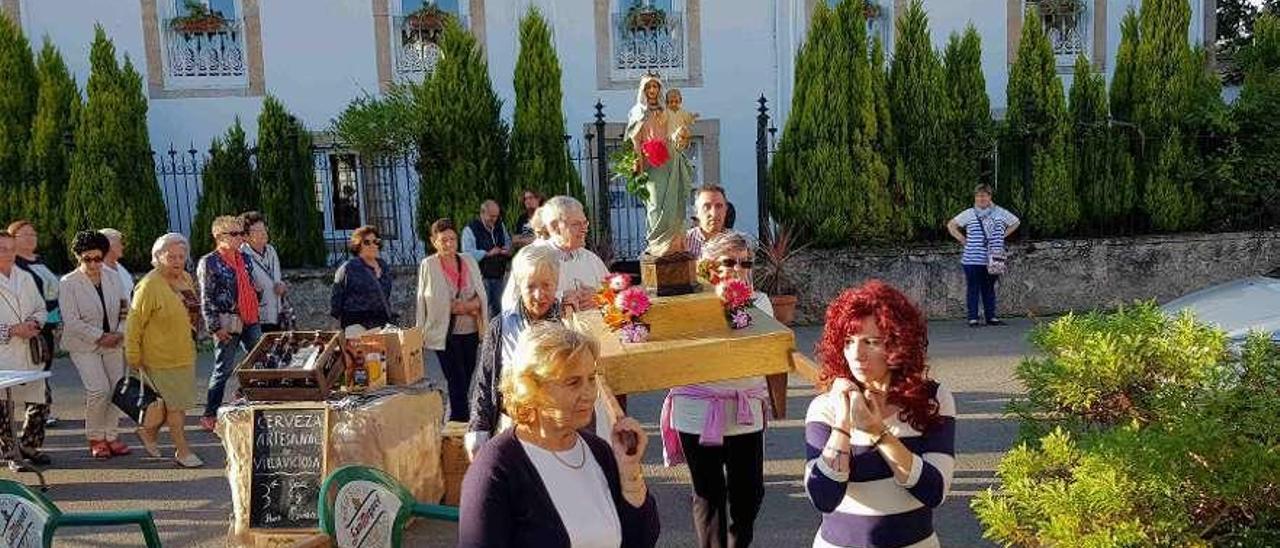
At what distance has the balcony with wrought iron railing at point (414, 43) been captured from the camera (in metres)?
13.2

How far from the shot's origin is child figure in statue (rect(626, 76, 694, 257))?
3.76 meters

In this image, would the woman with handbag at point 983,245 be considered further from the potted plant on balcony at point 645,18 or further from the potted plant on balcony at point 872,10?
the potted plant on balcony at point 645,18

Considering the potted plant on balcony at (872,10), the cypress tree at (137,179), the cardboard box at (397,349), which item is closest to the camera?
the cardboard box at (397,349)

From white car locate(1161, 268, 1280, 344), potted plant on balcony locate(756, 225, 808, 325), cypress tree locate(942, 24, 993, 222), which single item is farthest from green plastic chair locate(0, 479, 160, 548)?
cypress tree locate(942, 24, 993, 222)

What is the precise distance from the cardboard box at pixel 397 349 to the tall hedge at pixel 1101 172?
964 cm

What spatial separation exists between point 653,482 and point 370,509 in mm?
2716

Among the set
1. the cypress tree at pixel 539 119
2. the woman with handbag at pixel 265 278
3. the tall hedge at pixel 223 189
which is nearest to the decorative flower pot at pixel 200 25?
the tall hedge at pixel 223 189

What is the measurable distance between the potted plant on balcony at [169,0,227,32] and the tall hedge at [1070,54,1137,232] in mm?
12038

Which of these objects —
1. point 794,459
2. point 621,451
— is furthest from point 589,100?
point 621,451

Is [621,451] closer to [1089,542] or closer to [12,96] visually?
[1089,542]

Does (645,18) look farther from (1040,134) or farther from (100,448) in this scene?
(100,448)

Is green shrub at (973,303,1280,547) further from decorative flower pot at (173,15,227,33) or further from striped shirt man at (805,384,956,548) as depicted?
decorative flower pot at (173,15,227,33)

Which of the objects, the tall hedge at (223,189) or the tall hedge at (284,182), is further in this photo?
the tall hedge at (223,189)

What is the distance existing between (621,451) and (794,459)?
3959 mm
